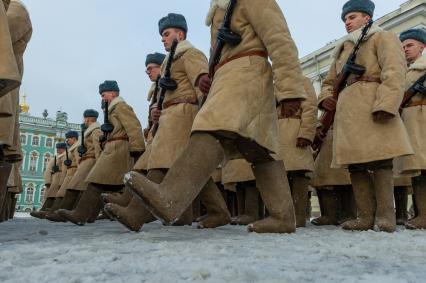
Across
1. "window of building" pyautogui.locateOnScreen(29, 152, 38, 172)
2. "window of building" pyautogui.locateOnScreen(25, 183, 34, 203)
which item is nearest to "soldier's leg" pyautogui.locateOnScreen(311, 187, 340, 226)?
"window of building" pyautogui.locateOnScreen(25, 183, 34, 203)

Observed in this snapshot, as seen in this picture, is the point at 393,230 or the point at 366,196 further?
the point at 366,196

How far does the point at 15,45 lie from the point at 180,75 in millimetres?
1379

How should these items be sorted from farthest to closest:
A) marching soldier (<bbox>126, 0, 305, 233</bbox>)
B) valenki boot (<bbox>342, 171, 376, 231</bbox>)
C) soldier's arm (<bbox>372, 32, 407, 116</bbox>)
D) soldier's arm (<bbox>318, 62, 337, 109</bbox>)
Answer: soldier's arm (<bbox>318, 62, 337, 109</bbox>)
valenki boot (<bbox>342, 171, 376, 231</bbox>)
soldier's arm (<bbox>372, 32, 407, 116</bbox>)
marching soldier (<bbox>126, 0, 305, 233</bbox>)

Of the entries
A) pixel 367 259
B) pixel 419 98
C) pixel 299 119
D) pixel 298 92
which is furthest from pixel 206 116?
pixel 419 98

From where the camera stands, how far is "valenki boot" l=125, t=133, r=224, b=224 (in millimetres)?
2361

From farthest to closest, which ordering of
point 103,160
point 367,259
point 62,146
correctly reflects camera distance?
1. point 62,146
2. point 103,160
3. point 367,259

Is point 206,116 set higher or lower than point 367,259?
higher

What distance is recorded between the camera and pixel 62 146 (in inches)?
488

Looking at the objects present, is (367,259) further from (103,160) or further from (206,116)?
(103,160)

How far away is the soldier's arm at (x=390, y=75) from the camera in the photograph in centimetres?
336

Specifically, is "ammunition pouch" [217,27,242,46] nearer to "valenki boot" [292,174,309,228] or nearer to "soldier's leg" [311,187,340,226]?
"valenki boot" [292,174,309,228]

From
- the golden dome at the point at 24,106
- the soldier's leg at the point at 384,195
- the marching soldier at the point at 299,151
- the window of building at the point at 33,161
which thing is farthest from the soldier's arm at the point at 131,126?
the golden dome at the point at 24,106

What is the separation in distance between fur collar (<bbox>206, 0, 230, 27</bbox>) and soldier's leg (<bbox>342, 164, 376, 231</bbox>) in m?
1.69

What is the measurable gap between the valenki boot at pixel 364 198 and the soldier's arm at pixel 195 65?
5.10 feet
